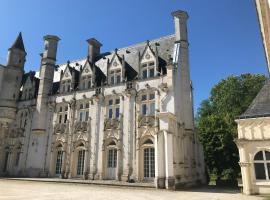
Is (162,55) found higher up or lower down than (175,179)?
higher up

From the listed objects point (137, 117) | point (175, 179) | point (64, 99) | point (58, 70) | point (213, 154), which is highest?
point (58, 70)

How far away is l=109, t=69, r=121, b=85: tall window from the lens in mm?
25650

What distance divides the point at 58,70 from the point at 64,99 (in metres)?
7.70

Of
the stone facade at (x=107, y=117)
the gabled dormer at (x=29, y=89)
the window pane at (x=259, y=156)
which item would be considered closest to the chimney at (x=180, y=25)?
the stone facade at (x=107, y=117)

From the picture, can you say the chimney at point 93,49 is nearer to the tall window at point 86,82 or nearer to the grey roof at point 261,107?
the tall window at point 86,82

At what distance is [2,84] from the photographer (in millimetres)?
31188

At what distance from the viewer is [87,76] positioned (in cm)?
2794

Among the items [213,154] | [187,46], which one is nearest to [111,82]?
[187,46]

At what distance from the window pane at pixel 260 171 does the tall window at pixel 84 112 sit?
662 inches

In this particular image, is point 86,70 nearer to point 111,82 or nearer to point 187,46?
point 111,82

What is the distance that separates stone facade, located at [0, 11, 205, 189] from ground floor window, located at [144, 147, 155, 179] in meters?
0.09

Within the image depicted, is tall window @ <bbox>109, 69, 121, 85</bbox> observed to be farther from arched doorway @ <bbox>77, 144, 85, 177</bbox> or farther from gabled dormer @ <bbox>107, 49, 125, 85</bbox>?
arched doorway @ <bbox>77, 144, 85, 177</bbox>

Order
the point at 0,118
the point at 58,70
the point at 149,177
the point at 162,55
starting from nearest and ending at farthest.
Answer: the point at 149,177 → the point at 162,55 → the point at 0,118 → the point at 58,70

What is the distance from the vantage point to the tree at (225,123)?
2614cm
